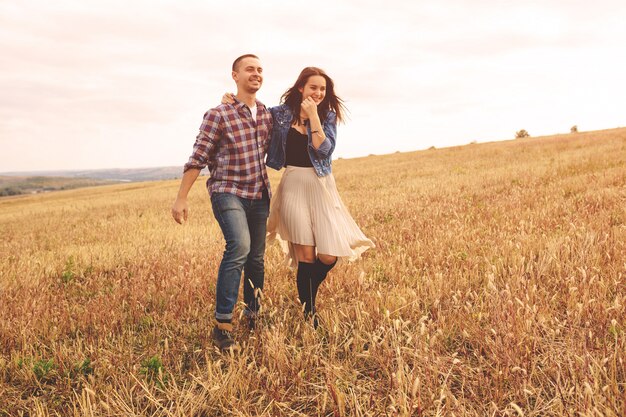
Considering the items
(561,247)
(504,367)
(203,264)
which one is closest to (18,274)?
(203,264)

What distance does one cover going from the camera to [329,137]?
13.6 ft

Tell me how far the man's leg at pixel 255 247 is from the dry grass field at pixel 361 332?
237mm

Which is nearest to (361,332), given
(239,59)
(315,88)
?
(315,88)

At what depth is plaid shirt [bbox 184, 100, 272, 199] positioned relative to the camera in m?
3.83

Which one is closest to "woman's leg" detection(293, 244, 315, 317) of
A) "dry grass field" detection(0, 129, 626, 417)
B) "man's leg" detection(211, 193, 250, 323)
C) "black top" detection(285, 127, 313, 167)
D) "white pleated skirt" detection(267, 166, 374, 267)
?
"white pleated skirt" detection(267, 166, 374, 267)

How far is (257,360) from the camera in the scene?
334 centimetres

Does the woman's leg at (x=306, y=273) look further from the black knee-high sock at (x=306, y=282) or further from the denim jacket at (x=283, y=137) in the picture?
the denim jacket at (x=283, y=137)

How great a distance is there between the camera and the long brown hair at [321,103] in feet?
13.6

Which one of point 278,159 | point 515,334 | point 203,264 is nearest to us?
point 515,334

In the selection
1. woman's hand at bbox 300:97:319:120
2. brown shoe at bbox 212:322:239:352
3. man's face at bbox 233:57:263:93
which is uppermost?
man's face at bbox 233:57:263:93

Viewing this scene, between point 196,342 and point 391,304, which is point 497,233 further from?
point 196,342

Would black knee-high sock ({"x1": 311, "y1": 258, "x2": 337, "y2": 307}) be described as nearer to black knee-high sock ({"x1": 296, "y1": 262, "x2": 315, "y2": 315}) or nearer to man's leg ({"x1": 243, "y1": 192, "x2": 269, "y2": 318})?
black knee-high sock ({"x1": 296, "y1": 262, "x2": 315, "y2": 315})

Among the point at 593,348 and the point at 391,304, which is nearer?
the point at 593,348

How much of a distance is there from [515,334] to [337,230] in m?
1.73
